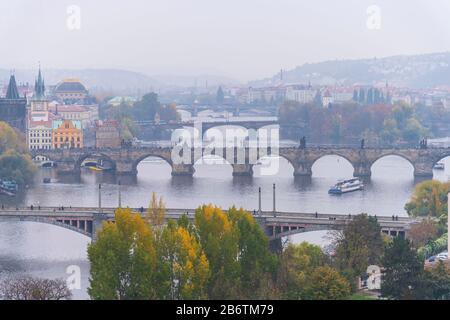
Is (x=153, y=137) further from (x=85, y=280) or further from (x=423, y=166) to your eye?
(x=85, y=280)

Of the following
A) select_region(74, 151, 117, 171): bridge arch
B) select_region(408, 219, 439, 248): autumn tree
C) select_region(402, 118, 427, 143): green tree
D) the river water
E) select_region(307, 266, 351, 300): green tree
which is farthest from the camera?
select_region(402, 118, 427, 143): green tree

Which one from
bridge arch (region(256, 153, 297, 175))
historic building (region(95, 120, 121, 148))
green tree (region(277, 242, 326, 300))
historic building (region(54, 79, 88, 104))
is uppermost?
historic building (region(54, 79, 88, 104))

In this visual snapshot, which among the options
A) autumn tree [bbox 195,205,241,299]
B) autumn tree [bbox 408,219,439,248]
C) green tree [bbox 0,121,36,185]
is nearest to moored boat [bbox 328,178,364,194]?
green tree [bbox 0,121,36,185]

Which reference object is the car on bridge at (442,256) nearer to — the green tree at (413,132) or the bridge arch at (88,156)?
the bridge arch at (88,156)

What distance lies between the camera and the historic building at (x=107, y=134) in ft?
83.0

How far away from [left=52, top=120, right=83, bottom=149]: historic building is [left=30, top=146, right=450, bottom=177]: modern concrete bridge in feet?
7.50

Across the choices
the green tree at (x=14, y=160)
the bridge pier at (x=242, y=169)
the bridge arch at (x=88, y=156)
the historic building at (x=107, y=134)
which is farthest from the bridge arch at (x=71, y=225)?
the historic building at (x=107, y=134)

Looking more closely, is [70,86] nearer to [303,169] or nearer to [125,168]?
[125,168]

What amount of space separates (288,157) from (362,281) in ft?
40.1

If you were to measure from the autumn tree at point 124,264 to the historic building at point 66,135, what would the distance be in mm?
16042

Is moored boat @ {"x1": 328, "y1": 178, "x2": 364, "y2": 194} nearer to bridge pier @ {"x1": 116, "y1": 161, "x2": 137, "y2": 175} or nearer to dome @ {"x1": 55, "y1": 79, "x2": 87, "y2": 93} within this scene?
bridge pier @ {"x1": 116, "y1": 161, "x2": 137, "y2": 175}

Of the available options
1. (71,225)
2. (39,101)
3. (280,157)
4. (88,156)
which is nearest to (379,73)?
(39,101)

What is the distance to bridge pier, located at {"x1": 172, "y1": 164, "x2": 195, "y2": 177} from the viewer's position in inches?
830
